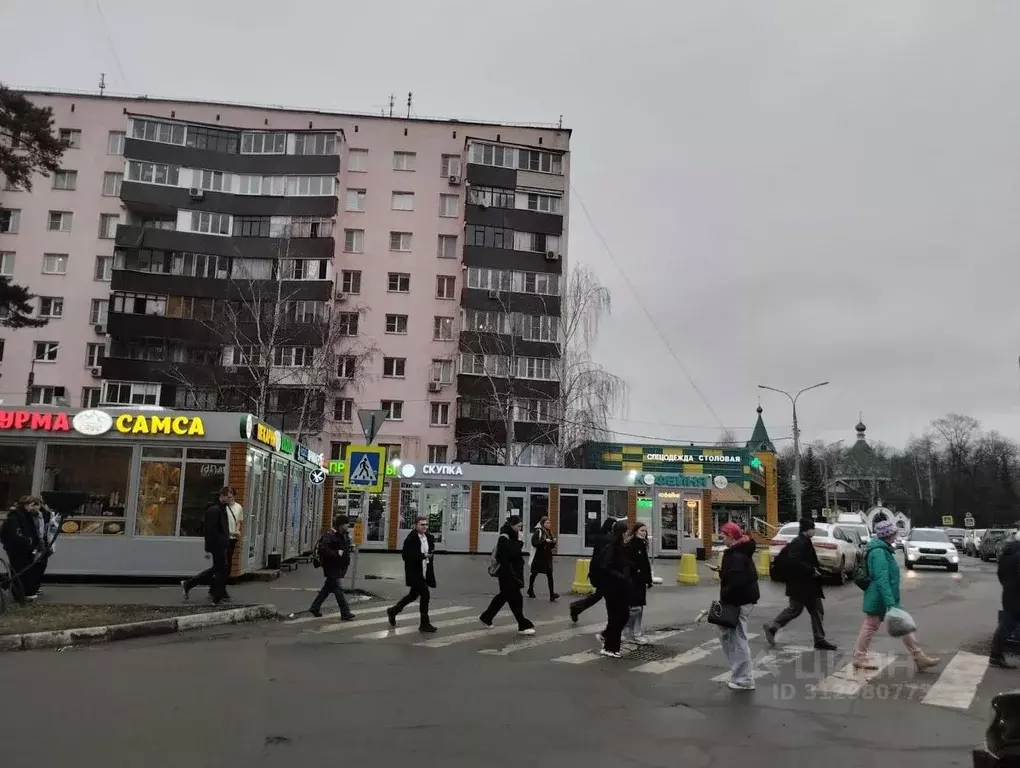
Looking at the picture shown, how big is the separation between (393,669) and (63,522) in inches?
473

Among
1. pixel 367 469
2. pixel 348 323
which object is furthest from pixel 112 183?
pixel 367 469

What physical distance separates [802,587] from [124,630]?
9.08 m

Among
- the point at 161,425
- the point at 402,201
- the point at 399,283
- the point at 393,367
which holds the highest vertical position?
the point at 402,201

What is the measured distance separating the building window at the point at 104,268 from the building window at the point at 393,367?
17.2 metres

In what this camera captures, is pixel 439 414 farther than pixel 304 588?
Yes

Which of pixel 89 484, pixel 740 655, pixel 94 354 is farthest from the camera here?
pixel 94 354

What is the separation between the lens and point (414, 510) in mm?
34656

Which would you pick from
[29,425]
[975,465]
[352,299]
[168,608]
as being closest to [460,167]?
[352,299]

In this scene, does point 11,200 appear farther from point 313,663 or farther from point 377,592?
point 313,663

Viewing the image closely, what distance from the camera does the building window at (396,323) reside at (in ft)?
164

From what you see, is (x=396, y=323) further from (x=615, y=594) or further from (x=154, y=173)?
(x=615, y=594)

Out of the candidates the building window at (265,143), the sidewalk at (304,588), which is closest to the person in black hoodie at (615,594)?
the sidewalk at (304,588)

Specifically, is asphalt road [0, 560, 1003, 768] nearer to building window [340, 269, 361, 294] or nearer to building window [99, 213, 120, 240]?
building window [340, 269, 361, 294]

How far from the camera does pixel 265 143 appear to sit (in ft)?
164
